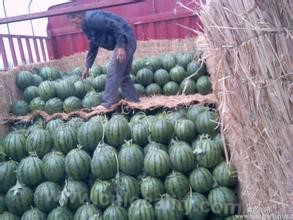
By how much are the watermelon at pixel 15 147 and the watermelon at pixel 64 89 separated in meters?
1.22

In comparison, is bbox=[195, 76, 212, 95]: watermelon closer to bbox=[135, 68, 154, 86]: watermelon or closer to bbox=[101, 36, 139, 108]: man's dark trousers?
bbox=[135, 68, 154, 86]: watermelon

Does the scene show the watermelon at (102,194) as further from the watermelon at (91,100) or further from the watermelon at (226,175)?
the watermelon at (91,100)

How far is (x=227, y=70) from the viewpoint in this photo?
229cm

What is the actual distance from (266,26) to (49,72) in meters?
5.20

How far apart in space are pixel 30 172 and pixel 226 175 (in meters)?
2.20

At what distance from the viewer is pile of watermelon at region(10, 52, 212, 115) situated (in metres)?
5.50

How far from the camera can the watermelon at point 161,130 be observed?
421cm

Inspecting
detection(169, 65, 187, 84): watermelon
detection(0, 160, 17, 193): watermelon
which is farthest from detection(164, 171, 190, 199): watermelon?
detection(169, 65, 187, 84): watermelon

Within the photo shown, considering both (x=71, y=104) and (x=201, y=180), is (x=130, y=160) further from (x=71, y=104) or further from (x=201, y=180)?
(x=71, y=104)

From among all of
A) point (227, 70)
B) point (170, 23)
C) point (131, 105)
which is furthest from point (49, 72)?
point (227, 70)

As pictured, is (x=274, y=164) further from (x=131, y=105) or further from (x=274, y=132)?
(x=131, y=105)

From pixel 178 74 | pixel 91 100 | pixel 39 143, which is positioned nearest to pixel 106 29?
pixel 91 100

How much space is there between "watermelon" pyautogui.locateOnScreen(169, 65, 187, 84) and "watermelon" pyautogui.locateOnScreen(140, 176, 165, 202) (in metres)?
2.73

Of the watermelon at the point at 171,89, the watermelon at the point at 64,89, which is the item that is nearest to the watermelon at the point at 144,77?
the watermelon at the point at 171,89
